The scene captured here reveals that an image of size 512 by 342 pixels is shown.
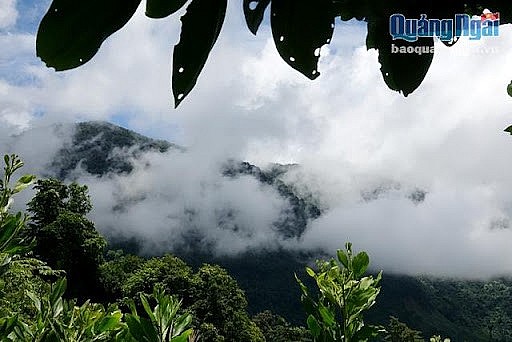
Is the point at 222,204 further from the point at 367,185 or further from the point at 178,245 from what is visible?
the point at 367,185

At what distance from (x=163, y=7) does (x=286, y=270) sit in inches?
3816

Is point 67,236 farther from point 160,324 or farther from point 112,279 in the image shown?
point 160,324

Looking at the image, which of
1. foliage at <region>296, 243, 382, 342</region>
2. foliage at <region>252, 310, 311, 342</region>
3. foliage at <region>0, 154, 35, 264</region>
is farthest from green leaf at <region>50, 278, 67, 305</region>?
foliage at <region>252, 310, 311, 342</region>

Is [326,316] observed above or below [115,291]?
above

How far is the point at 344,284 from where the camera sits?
2391mm

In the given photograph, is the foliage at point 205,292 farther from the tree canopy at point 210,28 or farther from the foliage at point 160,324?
the tree canopy at point 210,28

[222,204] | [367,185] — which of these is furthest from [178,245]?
[367,185]

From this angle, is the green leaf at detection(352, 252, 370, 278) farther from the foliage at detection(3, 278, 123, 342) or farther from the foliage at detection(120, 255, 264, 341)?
the foliage at detection(120, 255, 264, 341)

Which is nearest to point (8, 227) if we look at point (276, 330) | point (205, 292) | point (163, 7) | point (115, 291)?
point (163, 7)

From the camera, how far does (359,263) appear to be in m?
2.41

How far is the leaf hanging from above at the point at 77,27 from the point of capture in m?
0.34

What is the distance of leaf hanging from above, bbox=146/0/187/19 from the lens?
37cm

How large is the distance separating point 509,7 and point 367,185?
433ft

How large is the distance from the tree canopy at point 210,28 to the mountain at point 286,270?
251 feet
